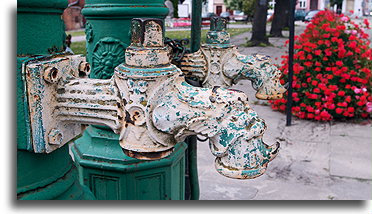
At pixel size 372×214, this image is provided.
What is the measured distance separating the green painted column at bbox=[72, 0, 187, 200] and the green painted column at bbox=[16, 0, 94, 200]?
1.68ft

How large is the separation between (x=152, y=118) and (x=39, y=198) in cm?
49

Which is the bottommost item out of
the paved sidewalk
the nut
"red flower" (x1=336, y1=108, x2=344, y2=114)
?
the paved sidewalk

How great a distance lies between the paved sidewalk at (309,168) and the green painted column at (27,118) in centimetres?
195

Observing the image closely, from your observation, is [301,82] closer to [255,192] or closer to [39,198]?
[255,192]

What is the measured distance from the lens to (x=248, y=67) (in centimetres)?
188

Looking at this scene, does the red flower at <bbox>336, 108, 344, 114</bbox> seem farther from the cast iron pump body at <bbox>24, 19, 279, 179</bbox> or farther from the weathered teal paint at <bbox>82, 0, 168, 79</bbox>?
the cast iron pump body at <bbox>24, 19, 279, 179</bbox>

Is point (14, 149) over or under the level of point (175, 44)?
under

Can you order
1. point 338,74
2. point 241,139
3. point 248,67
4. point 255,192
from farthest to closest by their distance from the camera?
1. point 338,74
2. point 255,192
3. point 248,67
4. point 241,139

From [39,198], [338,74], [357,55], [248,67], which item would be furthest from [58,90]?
[357,55]

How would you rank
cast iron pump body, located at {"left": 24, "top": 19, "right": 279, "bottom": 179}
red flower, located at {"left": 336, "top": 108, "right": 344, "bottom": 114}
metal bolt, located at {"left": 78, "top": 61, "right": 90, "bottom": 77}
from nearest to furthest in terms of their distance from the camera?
1. cast iron pump body, located at {"left": 24, "top": 19, "right": 279, "bottom": 179}
2. metal bolt, located at {"left": 78, "top": 61, "right": 90, "bottom": 77}
3. red flower, located at {"left": 336, "top": 108, "right": 344, "bottom": 114}

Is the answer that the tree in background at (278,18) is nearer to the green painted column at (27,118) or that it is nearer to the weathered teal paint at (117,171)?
the weathered teal paint at (117,171)

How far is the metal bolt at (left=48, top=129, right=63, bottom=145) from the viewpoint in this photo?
1.21m

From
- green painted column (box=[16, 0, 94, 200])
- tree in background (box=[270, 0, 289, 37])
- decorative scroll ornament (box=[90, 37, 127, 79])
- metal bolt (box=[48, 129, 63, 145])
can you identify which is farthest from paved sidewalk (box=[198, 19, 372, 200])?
tree in background (box=[270, 0, 289, 37])

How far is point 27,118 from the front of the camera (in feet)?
3.81
